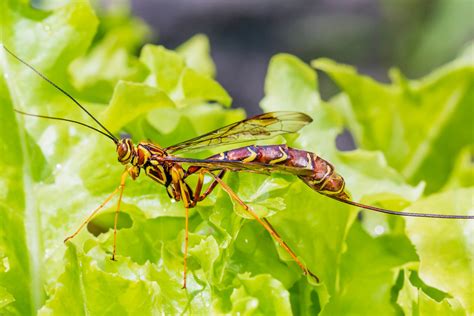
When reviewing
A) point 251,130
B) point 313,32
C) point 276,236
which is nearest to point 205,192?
point 276,236

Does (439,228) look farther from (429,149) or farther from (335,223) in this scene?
(429,149)

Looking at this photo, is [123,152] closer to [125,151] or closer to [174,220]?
[125,151]

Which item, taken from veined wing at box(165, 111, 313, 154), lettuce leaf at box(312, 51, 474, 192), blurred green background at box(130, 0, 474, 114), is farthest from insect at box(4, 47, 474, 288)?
blurred green background at box(130, 0, 474, 114)

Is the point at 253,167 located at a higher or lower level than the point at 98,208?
higher

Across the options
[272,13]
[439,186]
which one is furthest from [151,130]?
[272,13]

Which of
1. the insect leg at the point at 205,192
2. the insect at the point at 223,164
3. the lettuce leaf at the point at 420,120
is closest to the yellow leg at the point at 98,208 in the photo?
the insect at the point at 223,164

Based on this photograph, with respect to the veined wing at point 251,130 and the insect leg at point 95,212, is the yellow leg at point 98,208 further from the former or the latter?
the veined wing at point 251,130
